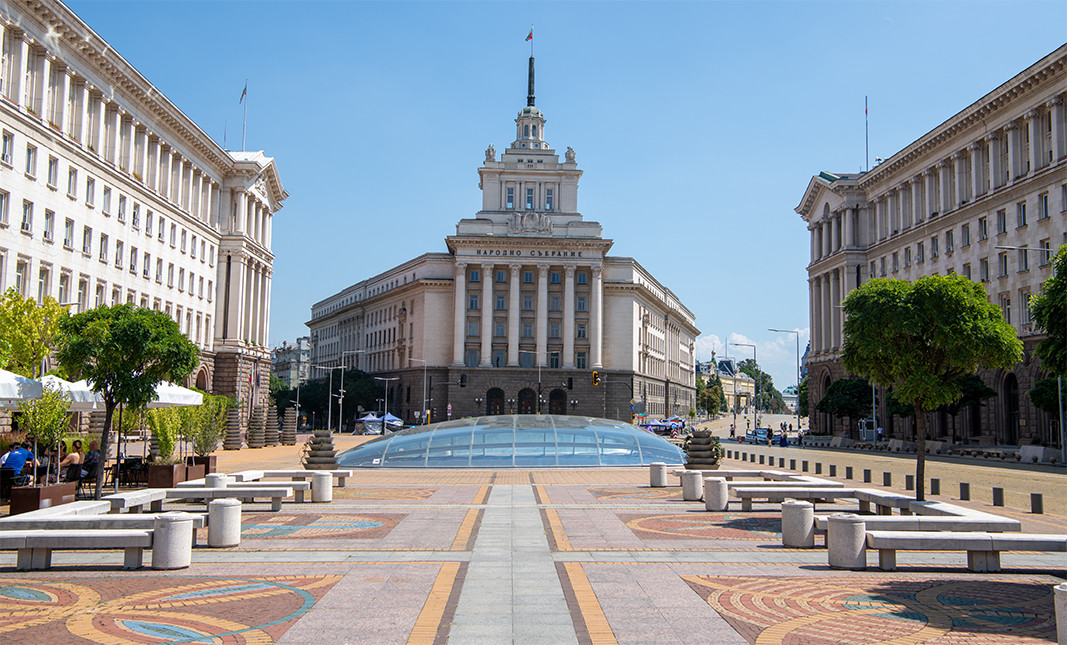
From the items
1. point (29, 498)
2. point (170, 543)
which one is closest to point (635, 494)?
point (170, 543)

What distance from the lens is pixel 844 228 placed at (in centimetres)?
8675

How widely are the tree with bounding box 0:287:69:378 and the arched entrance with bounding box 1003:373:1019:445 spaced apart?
2153 inches

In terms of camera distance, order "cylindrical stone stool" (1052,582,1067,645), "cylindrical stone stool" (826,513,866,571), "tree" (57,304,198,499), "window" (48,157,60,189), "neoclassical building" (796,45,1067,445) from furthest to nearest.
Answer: "neoclassical building" (796,45,1067,445) → "window" (48,157,60,189) → "tree" (57,304,198,499) → "cylindrical stone stool" (826,513,866,571) → "cylindrical stone stool" (1052,582,1067,645)

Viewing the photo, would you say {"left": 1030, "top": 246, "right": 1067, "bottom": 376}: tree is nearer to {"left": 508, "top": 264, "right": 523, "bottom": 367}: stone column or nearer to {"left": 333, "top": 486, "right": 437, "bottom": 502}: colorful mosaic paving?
{"left": 333, "top": 486, "right": 437, "bottom": 502}: colorful mosaic paving

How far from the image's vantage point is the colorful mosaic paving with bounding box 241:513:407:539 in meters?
17.5

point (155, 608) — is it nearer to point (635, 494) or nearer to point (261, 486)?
point (261, 486)

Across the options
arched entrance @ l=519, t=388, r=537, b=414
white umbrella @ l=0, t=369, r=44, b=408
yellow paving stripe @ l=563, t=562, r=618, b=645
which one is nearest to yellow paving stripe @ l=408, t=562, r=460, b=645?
yellow paving stripe @ l=563, t=562, r=618, b=645

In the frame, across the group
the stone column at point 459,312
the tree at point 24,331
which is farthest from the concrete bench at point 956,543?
the stone column at point 459,312

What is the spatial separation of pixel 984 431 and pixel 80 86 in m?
60.0

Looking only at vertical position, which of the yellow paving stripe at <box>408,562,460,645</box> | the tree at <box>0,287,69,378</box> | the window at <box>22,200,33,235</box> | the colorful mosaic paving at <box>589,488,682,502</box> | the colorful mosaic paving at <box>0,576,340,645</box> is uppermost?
the window at <box>22,200,33,235</box>

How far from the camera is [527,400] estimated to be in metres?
104

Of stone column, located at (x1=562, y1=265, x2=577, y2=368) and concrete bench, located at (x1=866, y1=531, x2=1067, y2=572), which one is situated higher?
stone column, located at (x1=562, y1=265, x2=577, y2=368)

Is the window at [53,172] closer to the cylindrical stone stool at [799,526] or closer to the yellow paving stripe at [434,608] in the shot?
the yellow paving stripe at [434,608]

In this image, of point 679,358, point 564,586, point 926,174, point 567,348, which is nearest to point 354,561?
→ point 564,586
